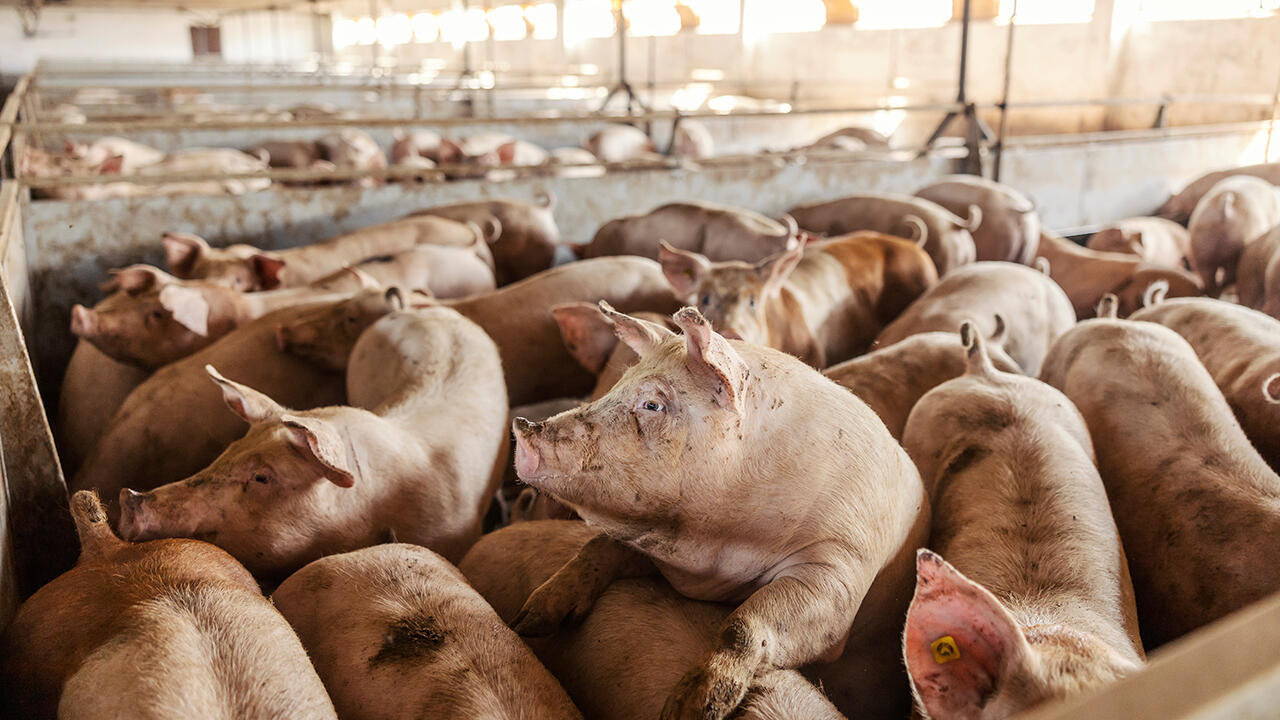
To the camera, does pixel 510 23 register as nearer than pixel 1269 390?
No

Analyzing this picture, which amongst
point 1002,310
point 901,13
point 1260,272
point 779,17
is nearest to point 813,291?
point 1002,310

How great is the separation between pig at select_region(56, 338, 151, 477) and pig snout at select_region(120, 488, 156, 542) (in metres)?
1.73

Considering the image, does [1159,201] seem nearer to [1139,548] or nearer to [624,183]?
[624,183]

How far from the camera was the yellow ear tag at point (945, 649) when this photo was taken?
4.89 feet

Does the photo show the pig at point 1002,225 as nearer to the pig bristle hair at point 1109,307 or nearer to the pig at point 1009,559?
the pig bristle hair at point 1109,307

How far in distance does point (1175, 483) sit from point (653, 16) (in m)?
23.6

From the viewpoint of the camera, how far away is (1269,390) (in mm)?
3227

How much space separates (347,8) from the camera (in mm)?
36750

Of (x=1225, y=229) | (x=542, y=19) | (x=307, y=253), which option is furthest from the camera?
(x=542, y=19)

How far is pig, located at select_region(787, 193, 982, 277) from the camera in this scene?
5.95 metres

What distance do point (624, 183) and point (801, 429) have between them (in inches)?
180

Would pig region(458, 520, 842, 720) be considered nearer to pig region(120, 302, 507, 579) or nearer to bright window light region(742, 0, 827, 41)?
pig region(120, 302, 507, 579)

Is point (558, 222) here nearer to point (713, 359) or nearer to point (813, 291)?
point (813, 291)

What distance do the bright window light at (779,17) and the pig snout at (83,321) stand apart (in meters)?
18.9
